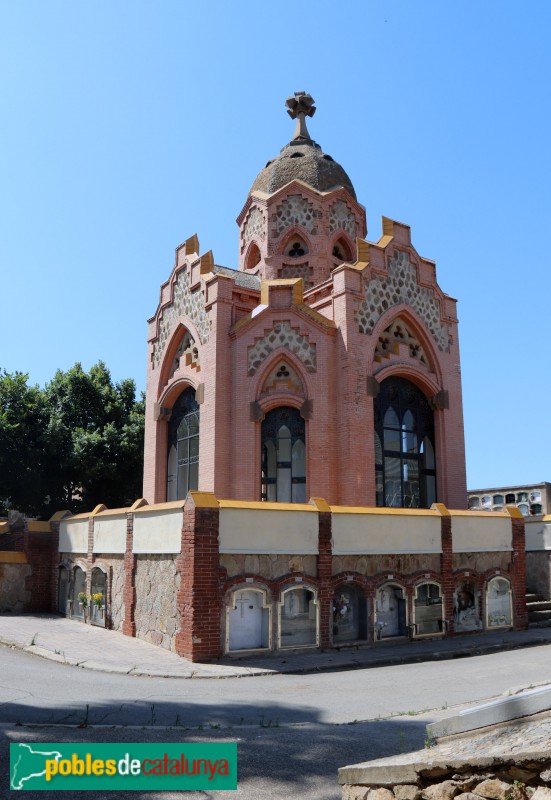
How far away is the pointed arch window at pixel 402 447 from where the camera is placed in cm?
2114

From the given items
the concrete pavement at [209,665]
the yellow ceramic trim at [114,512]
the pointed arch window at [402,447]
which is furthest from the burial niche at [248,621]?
the pointed arch window at [402,447]

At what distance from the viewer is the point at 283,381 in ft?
66.9

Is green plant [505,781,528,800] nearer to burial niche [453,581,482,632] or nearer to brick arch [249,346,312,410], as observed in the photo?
burial niche [453,581,482,632]

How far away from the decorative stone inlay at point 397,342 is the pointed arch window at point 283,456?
329cm

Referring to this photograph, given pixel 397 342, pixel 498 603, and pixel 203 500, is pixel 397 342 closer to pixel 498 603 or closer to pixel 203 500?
pixel 498 603

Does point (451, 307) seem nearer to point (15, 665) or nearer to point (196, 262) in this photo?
point (196, 262)

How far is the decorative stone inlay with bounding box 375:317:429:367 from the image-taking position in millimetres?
21422

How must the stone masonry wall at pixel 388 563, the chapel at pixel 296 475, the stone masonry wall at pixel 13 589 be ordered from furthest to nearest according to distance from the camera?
1. the stone masonry wall at pixel 13 589
2. the stone masonry wall at pixel 388 563
3. the chapel at pixel 296 475

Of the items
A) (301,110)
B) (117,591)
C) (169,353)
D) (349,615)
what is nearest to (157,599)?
(117,591)

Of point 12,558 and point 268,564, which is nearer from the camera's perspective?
point 268,564

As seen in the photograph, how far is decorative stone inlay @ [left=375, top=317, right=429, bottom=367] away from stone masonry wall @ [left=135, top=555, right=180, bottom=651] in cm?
901

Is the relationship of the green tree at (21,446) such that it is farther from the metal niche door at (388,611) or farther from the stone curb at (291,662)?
the metal niche door at (388,611)

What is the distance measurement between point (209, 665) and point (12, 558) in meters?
11.3

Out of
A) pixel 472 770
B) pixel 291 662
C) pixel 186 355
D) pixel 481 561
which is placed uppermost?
pixel 186 355
